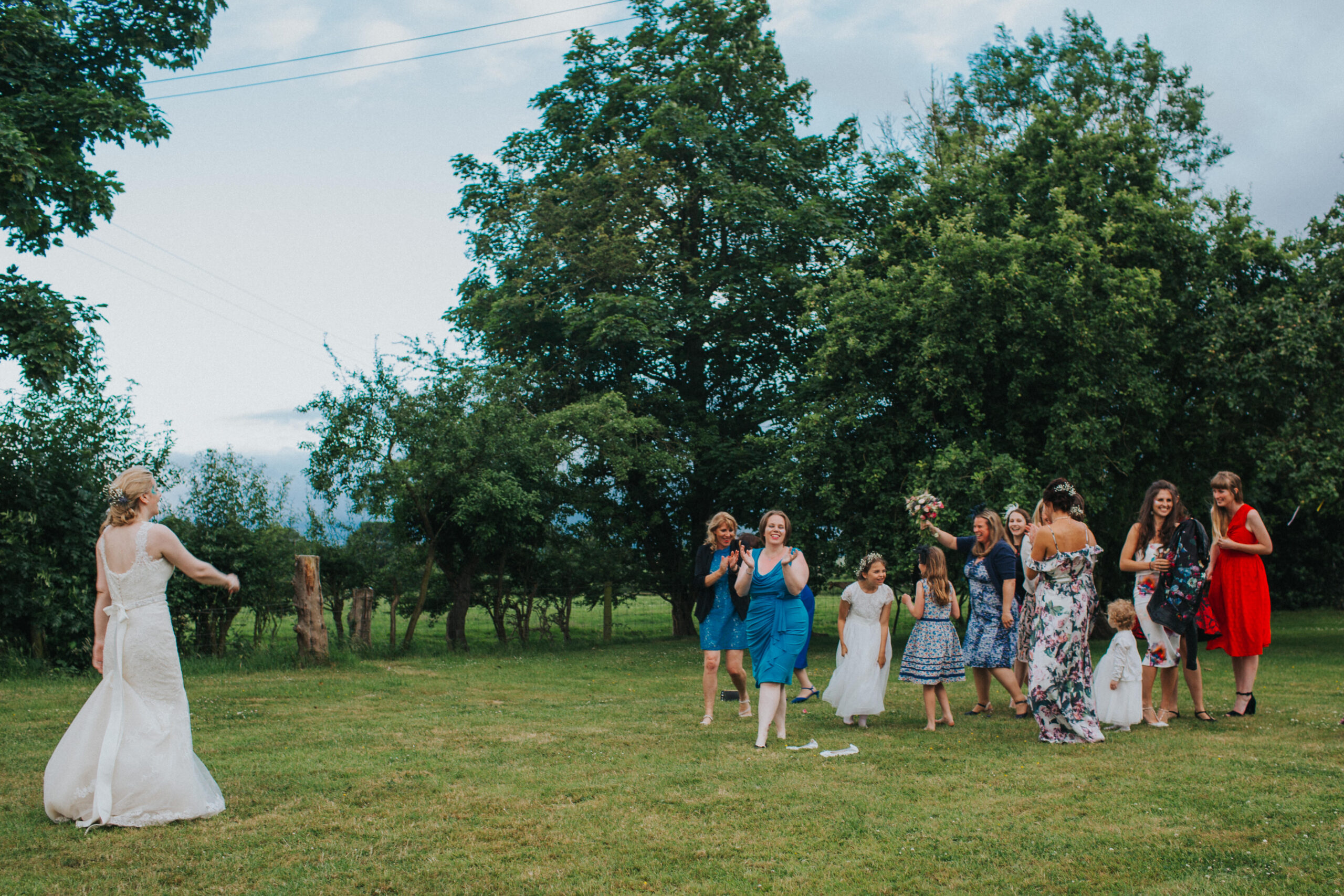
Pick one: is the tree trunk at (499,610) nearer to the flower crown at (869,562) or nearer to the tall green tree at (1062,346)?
the tall green tree at (1062,346)

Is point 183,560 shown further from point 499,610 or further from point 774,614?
point 499,610

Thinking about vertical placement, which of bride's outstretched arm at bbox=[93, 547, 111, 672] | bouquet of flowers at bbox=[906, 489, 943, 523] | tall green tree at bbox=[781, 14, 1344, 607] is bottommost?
bride's outstretched arm at bbox=[93, 547, 111, 672]

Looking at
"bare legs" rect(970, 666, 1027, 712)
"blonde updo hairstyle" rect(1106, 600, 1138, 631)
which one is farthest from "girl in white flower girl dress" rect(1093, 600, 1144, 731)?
"bare legs" rect(970, 666, 1027, 712)

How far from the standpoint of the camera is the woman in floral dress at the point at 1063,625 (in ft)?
28.4

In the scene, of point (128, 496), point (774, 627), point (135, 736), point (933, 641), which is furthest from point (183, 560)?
point (933, 641)

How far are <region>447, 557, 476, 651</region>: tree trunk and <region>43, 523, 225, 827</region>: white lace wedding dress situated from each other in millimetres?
15440

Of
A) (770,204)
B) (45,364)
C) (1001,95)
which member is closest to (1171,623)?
(45,364)

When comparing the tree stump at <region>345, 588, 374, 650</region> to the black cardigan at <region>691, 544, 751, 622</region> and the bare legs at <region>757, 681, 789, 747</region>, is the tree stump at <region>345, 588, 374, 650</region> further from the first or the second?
the bare legs at <region>757, 681, 789, 747</region>

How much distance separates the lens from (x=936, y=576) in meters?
9.70

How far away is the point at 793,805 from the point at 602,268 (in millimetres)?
18390

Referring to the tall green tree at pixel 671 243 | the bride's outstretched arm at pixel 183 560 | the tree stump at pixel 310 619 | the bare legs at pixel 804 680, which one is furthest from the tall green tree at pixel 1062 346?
the bride's outstretched arm at pixel 183 560

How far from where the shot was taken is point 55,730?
9875mm

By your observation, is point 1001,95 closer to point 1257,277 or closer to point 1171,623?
point 1257,277

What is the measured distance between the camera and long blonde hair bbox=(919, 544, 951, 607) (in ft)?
31.6
